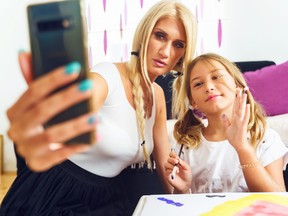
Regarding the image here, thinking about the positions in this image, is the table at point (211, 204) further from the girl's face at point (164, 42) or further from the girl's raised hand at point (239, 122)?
the girl's face at point (164, 42)

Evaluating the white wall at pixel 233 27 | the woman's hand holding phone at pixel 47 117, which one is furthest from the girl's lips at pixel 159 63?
the white wall at pixel 233 27

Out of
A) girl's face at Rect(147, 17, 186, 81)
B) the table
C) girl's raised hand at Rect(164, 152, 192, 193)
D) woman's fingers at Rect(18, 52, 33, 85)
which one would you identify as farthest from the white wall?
woman's fingers at Rect(18, 52, 33, 85)

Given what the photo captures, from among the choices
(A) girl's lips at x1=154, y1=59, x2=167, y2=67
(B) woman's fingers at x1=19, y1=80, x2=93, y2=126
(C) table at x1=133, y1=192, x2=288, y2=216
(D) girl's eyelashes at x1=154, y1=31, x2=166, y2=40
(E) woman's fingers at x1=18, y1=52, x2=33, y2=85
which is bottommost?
(C) table at x1=133, y1=192, x2=288, y2=216

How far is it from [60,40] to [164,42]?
0.76 metres

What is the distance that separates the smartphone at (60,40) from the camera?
1.11 feet

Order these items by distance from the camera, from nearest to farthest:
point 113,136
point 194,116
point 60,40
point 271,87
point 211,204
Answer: point 60,40
point 211,204
point 113,136
point 194,116
point 271,87

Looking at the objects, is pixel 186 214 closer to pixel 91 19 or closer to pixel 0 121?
pixel 91 19

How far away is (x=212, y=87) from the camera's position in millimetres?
1065

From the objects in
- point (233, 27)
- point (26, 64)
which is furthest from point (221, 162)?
point (233, 27)

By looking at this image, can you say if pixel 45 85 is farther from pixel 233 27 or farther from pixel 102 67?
pixel 233 27

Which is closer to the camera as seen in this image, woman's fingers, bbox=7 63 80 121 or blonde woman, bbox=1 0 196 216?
woman's fingers, bbox=7 63 80 121

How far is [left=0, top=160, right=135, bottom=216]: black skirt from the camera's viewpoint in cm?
93

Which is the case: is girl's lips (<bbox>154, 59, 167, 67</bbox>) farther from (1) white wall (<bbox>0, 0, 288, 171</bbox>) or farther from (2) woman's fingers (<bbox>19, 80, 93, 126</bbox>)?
(1) white wall (<bbox>0, 0, 288, 171</bbox>)

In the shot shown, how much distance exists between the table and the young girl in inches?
6.0
